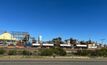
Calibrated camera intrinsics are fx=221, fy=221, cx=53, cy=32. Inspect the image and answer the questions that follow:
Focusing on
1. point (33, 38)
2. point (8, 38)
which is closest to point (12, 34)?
point (8, 38)

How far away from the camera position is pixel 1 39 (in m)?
134

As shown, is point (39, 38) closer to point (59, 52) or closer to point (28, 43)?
point (28, 43)

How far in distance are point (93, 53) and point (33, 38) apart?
85692mm

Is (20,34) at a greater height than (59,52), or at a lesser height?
greater

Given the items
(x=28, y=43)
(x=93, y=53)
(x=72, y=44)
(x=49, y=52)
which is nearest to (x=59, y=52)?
(x=49, y=52)

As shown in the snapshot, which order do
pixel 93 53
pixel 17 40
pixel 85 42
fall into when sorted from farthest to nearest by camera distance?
pixel 85 42
pixel 17 40
pixel 93 53

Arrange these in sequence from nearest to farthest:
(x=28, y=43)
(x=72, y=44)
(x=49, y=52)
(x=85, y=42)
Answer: (x=49, y=52) < (x=28, y=43) < (x=72, y=44) < (x=85, y=42)

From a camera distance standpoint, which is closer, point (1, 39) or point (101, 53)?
point (101, 53)

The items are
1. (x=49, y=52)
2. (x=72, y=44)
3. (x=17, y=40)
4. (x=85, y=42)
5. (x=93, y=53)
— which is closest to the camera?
(x=49, y=52)

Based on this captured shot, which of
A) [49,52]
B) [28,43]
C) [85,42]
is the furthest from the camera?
[85,42]

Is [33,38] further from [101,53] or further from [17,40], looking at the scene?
[101,53]

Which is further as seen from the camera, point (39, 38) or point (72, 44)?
point (72, 44)

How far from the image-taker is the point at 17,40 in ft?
433

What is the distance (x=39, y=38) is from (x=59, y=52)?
259 ft
